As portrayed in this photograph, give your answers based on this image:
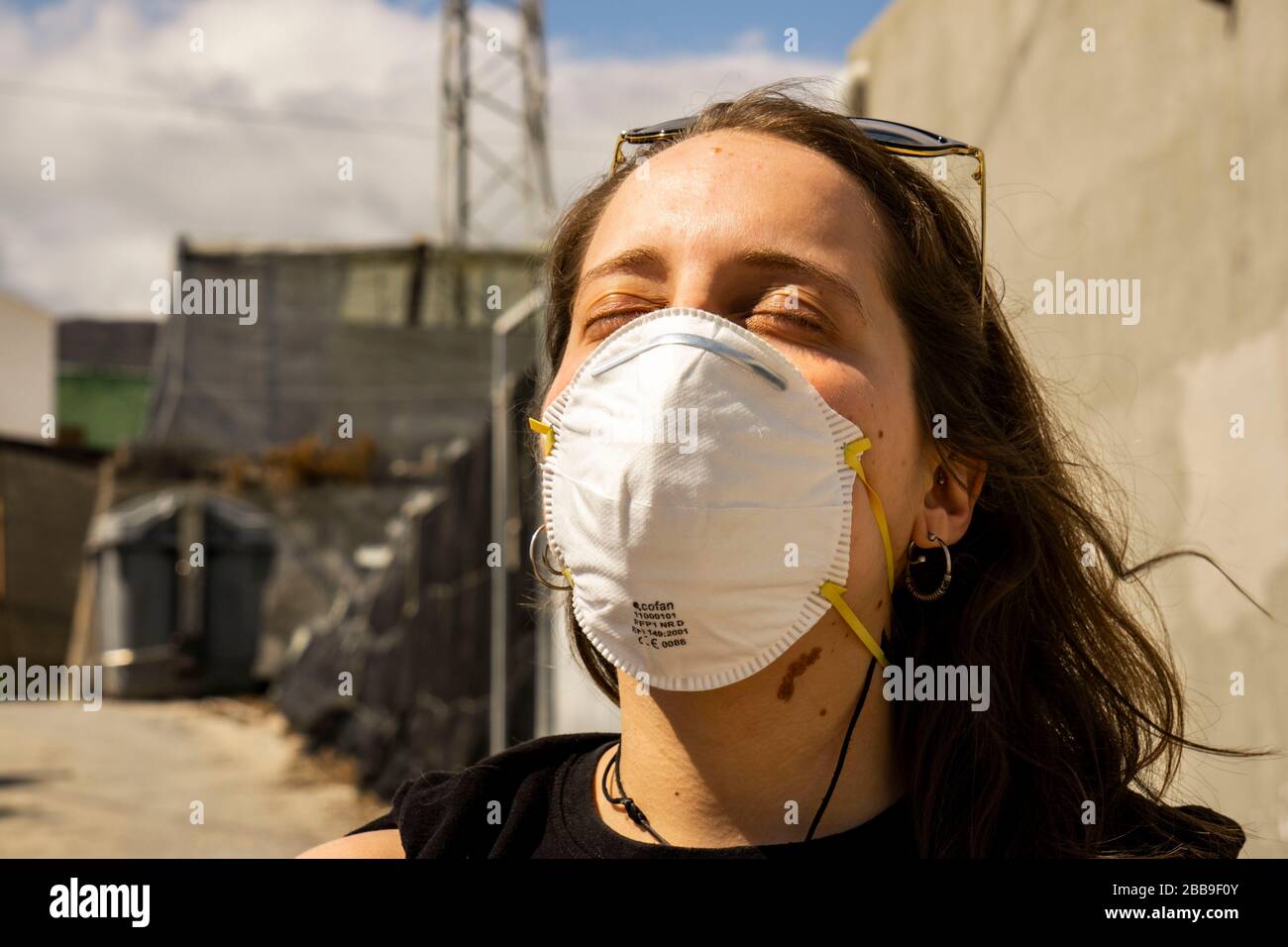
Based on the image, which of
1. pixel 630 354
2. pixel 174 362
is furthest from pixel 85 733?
pixel 630 354

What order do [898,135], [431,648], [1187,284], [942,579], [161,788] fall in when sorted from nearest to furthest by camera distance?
1. [942,579]
2. [898,135]
3. [1187,284]
4. [431,648]
5. [161,788]

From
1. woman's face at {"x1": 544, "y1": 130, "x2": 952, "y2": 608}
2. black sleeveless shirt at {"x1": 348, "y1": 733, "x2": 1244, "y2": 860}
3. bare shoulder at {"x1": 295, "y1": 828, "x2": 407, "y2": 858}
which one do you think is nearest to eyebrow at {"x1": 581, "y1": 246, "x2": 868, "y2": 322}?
woman's face at {"x1": 544, "y1": 130, "x2": 952, "y2": 608}

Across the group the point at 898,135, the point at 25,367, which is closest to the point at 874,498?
the point at 898,135

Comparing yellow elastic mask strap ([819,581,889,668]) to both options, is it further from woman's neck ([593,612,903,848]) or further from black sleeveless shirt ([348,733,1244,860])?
black sleeveless shirt ([348,733,1244,860])

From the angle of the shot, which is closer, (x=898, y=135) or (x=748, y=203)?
(x=748, y=203)

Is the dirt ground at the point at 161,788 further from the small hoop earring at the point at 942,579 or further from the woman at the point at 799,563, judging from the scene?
the small hoop earring at the point at 942,579

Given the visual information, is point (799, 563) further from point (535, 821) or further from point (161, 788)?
point (161, 788)

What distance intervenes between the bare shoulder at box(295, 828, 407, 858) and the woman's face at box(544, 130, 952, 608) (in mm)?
781

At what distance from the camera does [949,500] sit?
1.90 m

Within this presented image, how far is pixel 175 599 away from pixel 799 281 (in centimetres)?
1315

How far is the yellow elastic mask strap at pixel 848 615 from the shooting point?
1737 millimetres

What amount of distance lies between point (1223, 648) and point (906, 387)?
1.84m

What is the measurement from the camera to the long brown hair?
176 cm

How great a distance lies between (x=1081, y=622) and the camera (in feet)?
6.63
